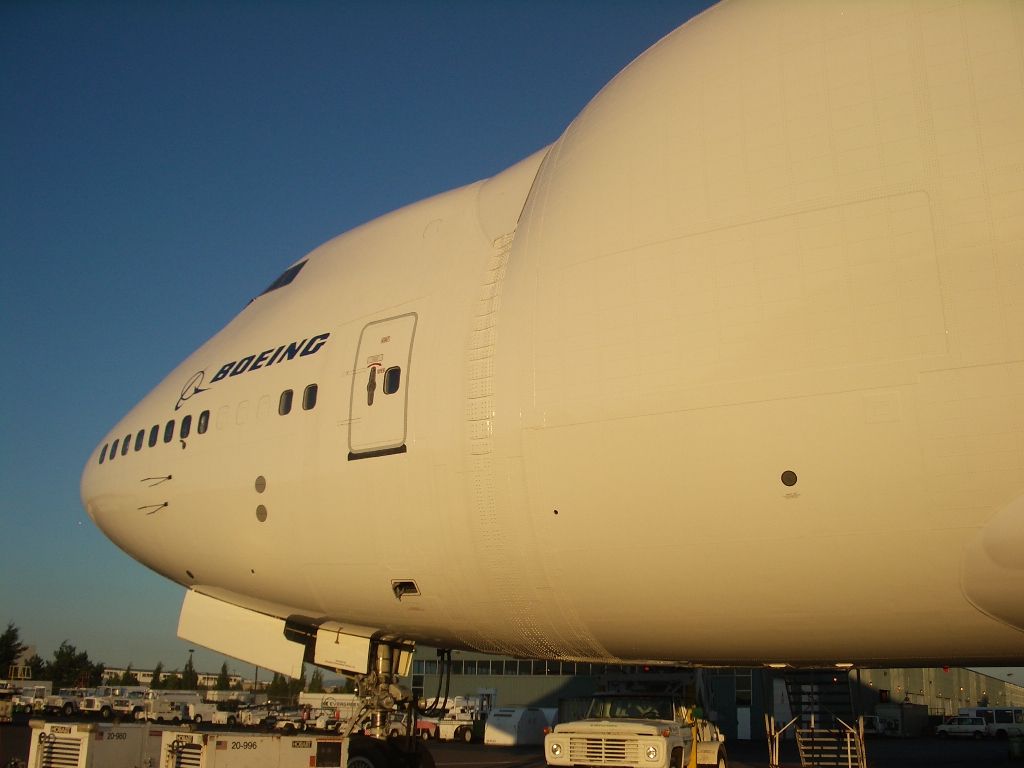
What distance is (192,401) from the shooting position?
1139 centimetres

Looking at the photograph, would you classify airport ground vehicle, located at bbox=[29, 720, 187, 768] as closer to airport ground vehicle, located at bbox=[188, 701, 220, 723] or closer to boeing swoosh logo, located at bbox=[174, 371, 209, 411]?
boeing swoosh logo, located at bbox=[174, 371, 209, 411]

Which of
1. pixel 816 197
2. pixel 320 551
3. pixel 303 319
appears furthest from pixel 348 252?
pixel 816 197

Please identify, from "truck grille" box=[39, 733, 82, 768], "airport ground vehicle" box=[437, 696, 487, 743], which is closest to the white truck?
"truck grille" box=[39, 733, 82, 768]

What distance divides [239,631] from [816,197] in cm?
836

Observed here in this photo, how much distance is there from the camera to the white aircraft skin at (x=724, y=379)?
6086mm

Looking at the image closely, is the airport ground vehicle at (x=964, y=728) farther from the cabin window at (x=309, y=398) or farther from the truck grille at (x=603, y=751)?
the cabin window at (x=309, y=398)

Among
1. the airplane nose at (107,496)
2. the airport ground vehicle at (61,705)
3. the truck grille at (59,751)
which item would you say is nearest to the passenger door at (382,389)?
the airplane nose at (107,496)

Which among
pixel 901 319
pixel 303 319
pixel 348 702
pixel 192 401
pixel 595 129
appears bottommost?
pixel 348 702

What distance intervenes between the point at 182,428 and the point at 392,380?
12.0 feet

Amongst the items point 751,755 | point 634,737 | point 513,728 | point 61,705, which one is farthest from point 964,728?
point 61,705

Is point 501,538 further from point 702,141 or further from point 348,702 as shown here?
point 348,702

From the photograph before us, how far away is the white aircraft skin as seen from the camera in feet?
20.0

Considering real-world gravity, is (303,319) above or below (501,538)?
above

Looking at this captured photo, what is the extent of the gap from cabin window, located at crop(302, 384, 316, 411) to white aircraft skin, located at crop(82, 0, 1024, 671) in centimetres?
11
